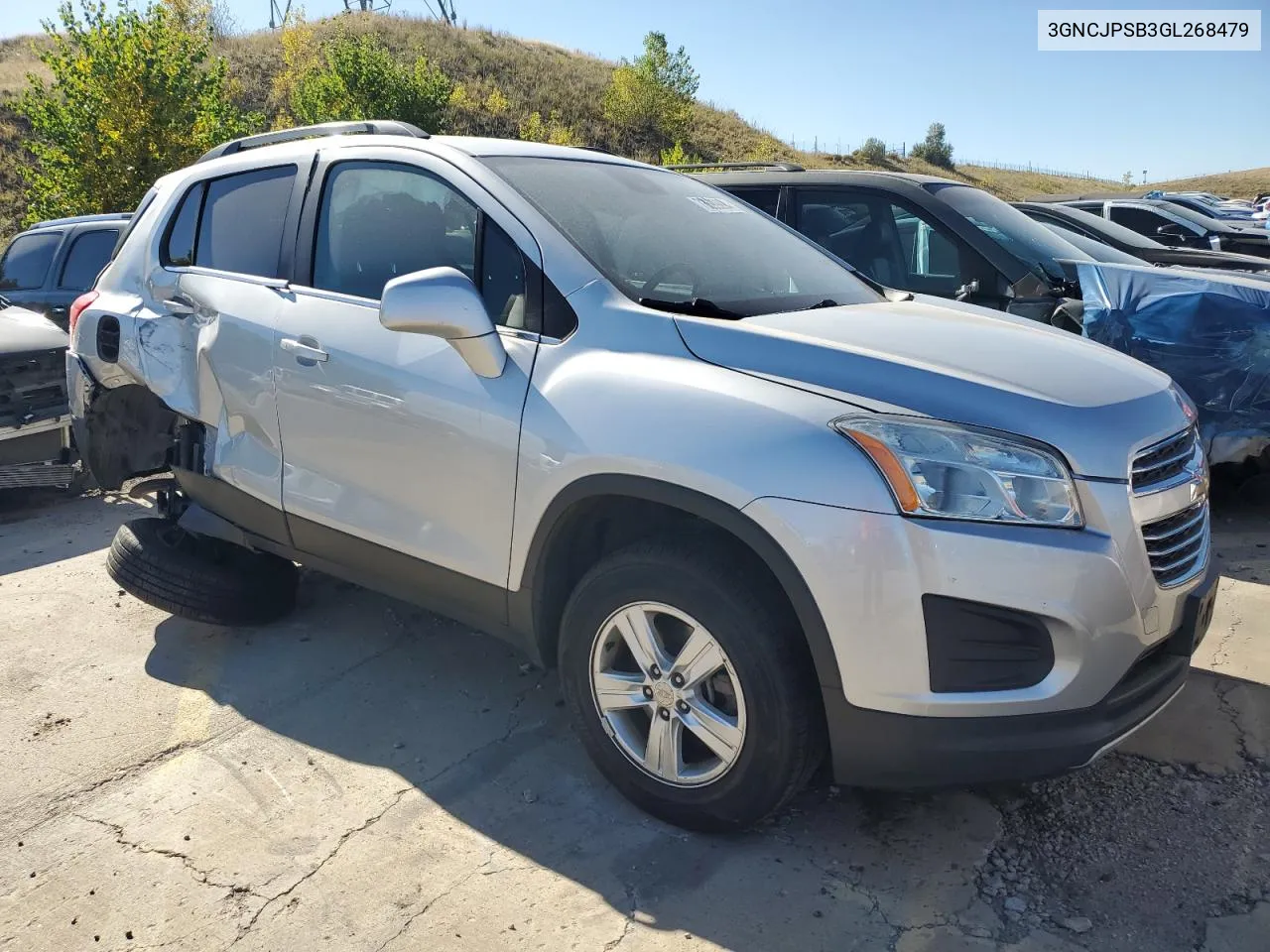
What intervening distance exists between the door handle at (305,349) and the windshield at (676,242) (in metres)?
0.83

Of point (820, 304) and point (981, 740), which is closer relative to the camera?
point (981, 740)

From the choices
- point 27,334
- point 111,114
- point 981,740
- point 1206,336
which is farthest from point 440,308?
point 111,114

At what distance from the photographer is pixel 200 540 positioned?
13.7 ft

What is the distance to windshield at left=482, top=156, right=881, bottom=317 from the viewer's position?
2.92 metres

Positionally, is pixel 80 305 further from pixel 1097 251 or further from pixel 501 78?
pixel 501 78

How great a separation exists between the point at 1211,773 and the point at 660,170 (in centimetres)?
280

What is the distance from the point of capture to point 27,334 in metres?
5.97

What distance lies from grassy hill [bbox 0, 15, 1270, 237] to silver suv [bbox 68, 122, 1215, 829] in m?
32.2

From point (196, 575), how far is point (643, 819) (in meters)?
2.17

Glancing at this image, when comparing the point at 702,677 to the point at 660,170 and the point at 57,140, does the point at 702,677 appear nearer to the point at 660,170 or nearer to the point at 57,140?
the point at 660,170

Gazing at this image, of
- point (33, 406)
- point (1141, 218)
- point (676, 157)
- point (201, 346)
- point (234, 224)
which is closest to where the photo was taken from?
point (201, 346)

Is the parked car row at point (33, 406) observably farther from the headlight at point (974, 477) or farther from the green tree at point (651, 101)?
the green tree at point (651, 101)

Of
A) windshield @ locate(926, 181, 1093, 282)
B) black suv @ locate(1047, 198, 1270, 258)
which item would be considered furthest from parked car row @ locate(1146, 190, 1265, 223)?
windshield @ locate(926, 181, 1093, 282)

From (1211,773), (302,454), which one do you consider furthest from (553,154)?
(1211,773)
